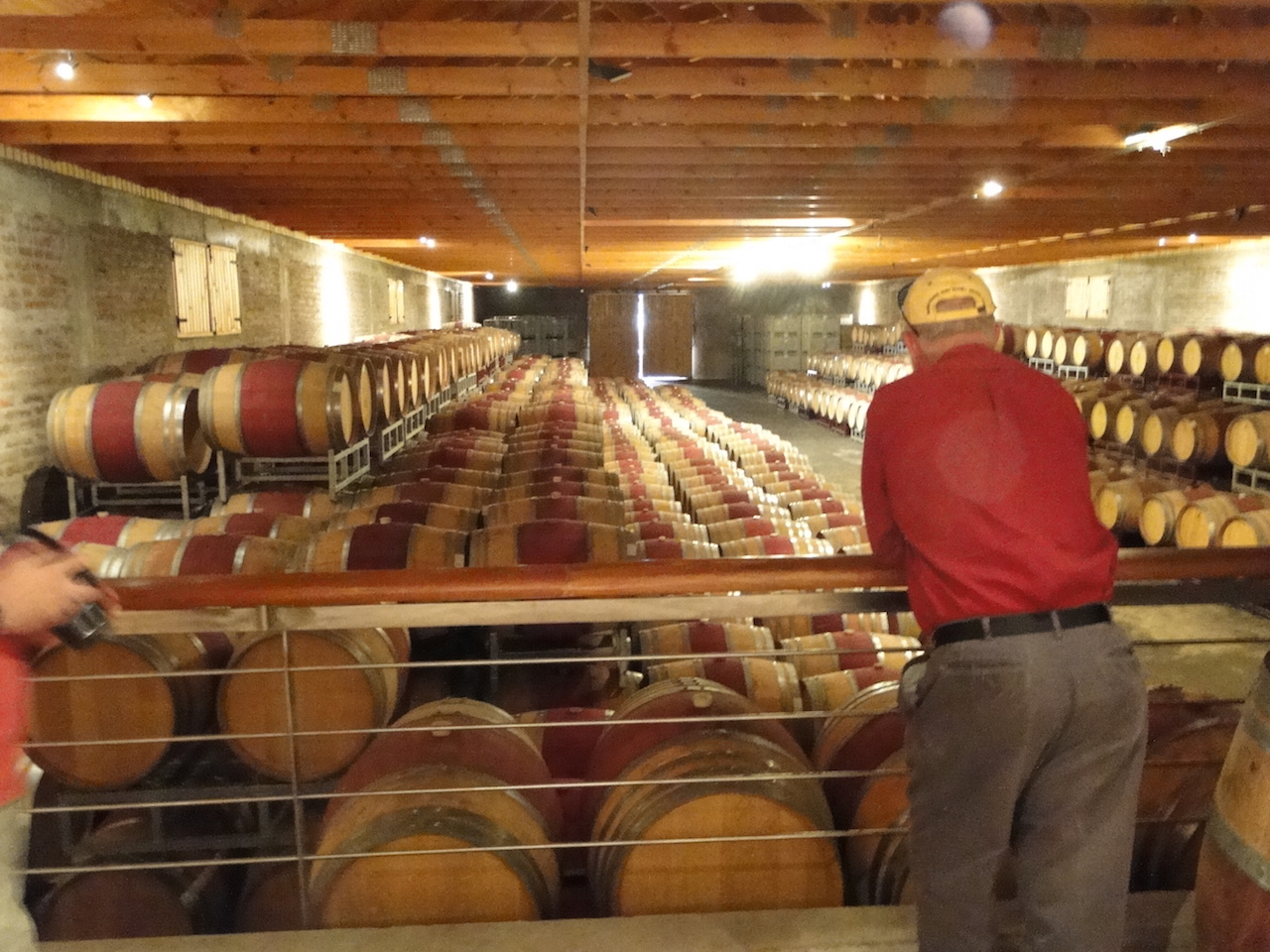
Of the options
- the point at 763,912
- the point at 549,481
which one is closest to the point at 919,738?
the point at 763,912

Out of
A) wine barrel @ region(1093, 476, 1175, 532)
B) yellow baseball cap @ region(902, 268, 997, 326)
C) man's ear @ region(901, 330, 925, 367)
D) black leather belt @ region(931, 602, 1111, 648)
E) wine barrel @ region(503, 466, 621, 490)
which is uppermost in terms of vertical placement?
yellow baseball cap @ region(902, 268, 997, 326)

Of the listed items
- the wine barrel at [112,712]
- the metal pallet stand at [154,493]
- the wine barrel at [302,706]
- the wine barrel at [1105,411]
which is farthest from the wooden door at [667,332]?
the wine barrel at [112,712]

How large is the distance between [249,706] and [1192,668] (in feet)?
21.4

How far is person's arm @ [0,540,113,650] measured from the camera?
1389mm

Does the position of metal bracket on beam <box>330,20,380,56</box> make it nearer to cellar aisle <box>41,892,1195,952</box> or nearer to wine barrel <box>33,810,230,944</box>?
wine barrel <box>33,810,230,944</box>

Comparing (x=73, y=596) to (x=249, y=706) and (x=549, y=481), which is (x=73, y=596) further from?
(x=549, y=481)

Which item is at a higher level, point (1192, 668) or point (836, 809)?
point (836, 809)

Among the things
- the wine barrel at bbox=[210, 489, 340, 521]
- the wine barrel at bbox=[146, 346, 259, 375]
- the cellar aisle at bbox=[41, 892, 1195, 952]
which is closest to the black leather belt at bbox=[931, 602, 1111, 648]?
the cellar aisle at bbox=[41, 892, 1195, 952]

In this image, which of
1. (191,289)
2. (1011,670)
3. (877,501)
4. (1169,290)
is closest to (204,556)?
(877,501)

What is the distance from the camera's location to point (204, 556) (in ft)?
12.3

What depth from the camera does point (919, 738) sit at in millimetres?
1739

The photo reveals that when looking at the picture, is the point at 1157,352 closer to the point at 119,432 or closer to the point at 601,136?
the point at 601,136

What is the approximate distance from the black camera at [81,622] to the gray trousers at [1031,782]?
1407 mm

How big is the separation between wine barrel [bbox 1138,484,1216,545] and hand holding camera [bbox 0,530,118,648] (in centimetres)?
832
